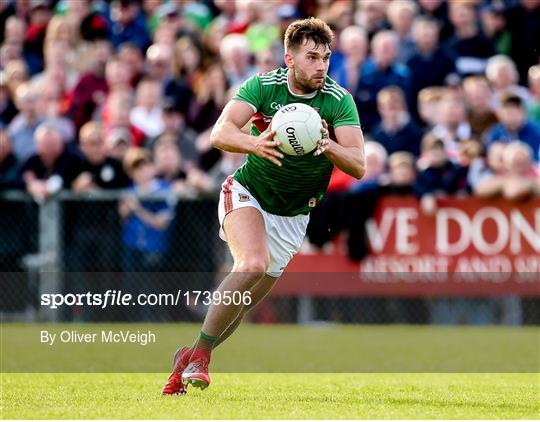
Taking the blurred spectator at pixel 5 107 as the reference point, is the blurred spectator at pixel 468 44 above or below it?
above

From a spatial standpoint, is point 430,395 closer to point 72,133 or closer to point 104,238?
point 104,238

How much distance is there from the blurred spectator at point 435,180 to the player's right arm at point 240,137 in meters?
6.89

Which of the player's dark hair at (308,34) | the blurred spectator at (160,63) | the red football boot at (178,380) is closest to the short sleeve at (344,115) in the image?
the player's dark hair at (308,34)

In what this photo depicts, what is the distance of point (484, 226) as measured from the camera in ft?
50.4

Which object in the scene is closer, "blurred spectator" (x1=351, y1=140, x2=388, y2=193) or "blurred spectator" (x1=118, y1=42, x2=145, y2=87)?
"blurred spectator" (x1=351, y1=140, x2=388, y2=193)

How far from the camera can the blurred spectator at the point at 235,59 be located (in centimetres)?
1647

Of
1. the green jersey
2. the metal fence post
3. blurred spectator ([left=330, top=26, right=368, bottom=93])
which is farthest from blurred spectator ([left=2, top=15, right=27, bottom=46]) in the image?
the green jersey

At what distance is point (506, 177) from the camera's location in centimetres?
1523

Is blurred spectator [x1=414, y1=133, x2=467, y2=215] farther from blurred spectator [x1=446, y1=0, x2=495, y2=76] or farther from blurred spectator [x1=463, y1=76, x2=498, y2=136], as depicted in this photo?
blurred spectator [x1=446, y1=0, x2=495, y2=76]

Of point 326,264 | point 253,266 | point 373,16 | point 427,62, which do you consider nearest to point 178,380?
point 253,266

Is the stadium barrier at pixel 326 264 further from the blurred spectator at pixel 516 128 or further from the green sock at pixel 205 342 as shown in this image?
the green sock at pixel 205 342

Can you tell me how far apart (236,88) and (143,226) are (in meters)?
2.19

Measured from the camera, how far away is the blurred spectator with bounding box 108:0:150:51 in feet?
61.2

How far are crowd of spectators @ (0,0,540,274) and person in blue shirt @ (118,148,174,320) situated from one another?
3cm
